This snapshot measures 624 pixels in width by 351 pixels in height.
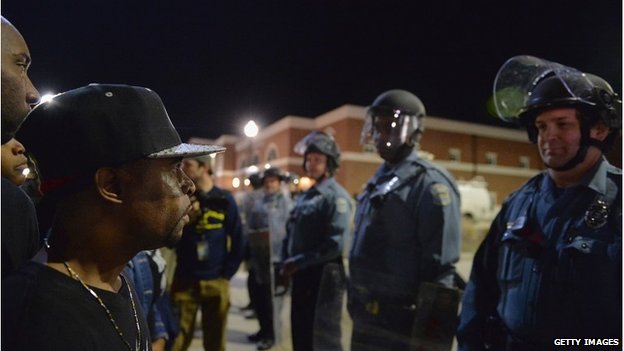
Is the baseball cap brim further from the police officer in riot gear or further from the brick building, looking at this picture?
the brick building

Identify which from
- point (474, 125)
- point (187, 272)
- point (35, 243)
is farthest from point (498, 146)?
point (35, 243)

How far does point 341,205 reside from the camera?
181 inches

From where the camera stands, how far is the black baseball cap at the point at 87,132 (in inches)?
45.6

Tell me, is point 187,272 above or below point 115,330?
below

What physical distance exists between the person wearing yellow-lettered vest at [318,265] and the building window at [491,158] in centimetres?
3041

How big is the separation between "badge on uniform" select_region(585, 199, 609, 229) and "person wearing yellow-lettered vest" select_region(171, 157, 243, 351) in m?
3.10

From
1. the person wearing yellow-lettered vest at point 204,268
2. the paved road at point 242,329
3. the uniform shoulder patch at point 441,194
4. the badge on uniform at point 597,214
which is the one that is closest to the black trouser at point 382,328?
the uniform shoulder patch at point 441,194

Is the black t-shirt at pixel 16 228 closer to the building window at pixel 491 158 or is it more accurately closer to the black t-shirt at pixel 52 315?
the black t-shirt at pixel 52 315

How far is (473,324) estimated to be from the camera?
2625 mm

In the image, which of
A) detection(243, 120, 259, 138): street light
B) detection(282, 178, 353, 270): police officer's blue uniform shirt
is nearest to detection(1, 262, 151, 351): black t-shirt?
detection(243, 120, 259, 138): street light

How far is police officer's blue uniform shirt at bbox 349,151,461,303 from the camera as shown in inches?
124

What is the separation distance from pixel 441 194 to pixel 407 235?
0.38 metres

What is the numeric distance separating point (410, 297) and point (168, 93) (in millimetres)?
2151

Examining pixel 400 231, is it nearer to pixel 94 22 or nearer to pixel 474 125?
pixel 94 22
